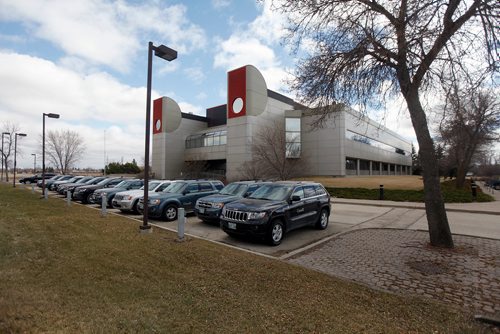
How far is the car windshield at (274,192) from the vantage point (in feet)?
29.5

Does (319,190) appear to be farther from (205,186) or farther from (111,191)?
(111,191)

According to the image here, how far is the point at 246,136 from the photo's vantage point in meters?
40.7

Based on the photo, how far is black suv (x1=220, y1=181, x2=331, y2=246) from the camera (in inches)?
310

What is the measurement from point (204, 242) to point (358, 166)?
47.4 meters

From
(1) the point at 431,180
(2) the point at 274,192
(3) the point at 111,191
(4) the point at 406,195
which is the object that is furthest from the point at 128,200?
(4) the point at 406,195

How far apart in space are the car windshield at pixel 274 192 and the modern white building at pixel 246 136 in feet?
75.0

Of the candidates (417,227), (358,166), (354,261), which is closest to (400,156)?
(358,166)

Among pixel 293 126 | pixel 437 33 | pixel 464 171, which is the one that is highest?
pixel 293 126

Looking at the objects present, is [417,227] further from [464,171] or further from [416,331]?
[464,171]

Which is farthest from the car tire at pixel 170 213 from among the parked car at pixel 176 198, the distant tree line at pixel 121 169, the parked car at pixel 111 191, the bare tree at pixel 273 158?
the distant tree line at pixel 121 169

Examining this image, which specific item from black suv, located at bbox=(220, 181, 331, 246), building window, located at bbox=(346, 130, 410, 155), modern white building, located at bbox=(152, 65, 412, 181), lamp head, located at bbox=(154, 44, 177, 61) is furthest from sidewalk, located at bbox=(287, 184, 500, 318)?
building window, located at bbox=(346, 130, 410, 155)

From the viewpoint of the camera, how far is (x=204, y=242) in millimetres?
7953

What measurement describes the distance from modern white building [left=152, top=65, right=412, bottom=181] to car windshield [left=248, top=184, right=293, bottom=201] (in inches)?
899

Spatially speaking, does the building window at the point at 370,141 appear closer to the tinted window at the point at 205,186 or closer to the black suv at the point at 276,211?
the tinted window at the point at 205,186
